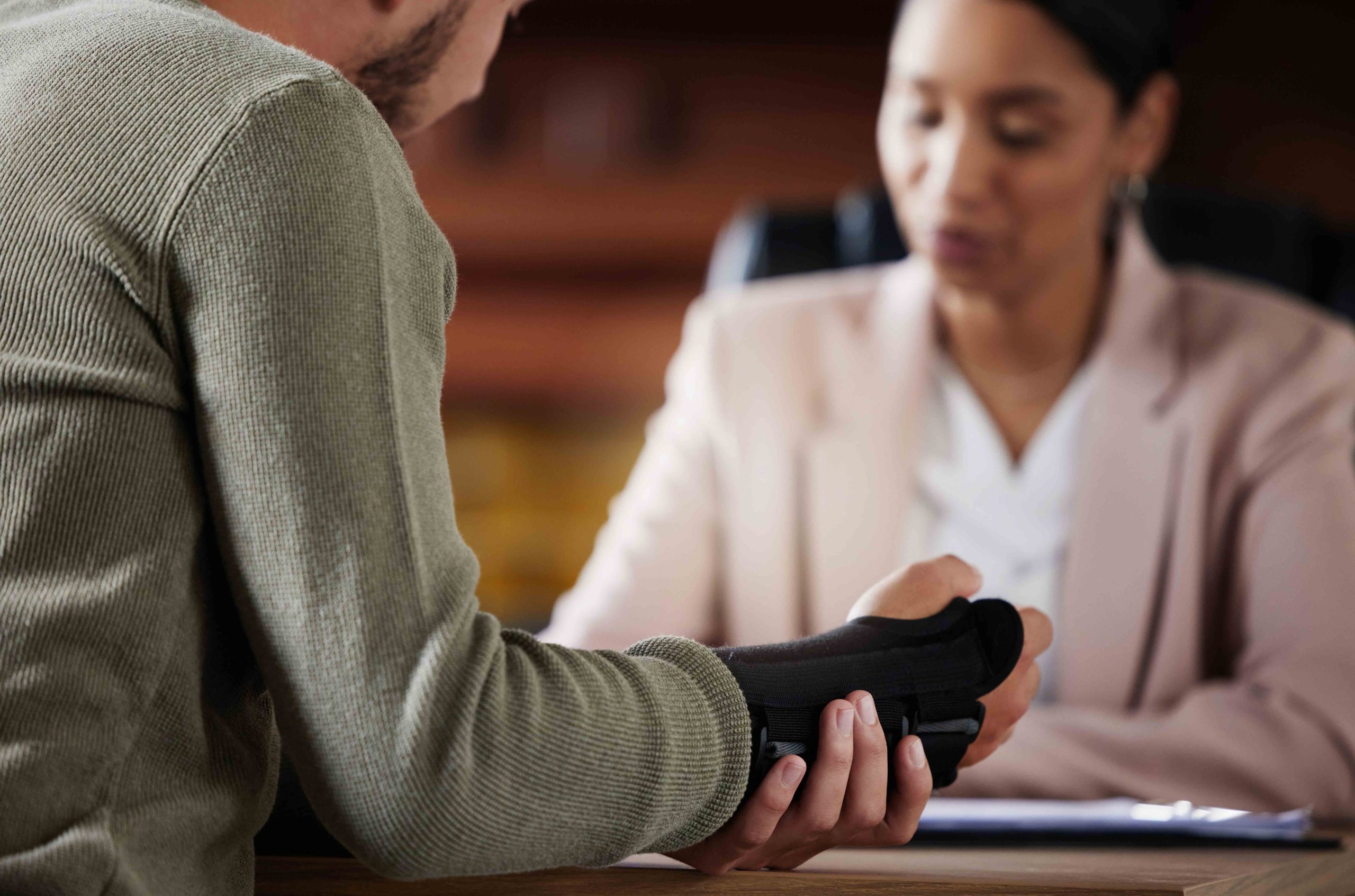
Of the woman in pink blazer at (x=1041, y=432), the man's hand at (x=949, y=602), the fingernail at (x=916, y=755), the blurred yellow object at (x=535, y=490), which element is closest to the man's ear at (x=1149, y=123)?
the woman in pink blazer at (x=1041, y=432)

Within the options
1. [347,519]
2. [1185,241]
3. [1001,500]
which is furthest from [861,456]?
[347,519]

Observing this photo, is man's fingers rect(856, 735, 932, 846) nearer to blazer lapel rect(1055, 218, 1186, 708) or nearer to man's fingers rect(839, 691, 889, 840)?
man's fingers rect(839, 691, 889, 840)

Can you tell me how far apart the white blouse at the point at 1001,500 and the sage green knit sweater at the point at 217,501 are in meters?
0.90

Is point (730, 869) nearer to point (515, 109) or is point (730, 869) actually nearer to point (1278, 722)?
point (1278, 722)

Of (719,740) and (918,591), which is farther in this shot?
(918,591)

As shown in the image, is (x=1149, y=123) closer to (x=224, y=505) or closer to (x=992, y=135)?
(x=992, y=135)

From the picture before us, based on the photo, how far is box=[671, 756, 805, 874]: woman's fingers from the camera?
0.52 meters

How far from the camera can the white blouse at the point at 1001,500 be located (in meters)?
1.28

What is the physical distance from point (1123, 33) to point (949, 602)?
2.83ft

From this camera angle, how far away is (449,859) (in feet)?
1.46

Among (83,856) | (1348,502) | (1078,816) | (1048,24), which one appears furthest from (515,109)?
(83,856)

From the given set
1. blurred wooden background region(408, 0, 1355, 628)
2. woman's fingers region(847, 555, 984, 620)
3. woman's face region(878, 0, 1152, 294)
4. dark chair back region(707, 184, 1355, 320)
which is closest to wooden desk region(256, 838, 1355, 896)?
woman's fingers region(847, 555, 984, 620)

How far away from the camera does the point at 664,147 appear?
403cm

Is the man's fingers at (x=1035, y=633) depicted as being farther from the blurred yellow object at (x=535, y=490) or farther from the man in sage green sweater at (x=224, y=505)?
the blurred yellow object at (x=535, y=490)
